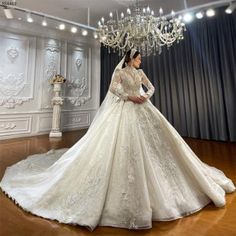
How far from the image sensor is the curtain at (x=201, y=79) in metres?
4.59

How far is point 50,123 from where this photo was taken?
606 cm

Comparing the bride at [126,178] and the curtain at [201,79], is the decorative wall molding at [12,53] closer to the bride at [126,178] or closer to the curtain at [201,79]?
the curtain at [201,79]

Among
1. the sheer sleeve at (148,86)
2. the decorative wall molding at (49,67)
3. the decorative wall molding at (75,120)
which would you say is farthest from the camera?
the decorative wall molding at (75,120)

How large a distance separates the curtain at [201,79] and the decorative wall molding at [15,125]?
3.76 meters

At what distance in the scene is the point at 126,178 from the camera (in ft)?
5.48

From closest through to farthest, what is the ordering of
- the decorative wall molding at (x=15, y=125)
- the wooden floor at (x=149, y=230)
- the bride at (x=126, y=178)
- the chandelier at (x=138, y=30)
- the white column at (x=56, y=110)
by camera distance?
the wooden floor at (x=149, y=230) → the bride at (x=126, y=178) → the chandelier at (x=138, y=30) → the decorative wall molding at (x=15, y=125) → the white column at (x=56, y=110)

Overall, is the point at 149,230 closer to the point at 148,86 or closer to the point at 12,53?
the point at 148,86

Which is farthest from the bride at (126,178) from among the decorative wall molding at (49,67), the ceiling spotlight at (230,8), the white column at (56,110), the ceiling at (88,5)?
the decorative wall molding at (49,67)

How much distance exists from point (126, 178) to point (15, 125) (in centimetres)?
463

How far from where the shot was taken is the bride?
5.24ft

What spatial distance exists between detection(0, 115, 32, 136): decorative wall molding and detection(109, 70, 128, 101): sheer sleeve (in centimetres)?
413

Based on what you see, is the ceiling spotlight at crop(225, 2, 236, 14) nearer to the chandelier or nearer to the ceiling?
the ceiling

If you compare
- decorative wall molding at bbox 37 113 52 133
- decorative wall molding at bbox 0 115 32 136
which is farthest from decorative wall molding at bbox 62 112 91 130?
decorative wall molding at bbox 0 115 32 136

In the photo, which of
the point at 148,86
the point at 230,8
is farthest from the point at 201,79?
the point at 148,86
